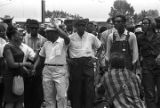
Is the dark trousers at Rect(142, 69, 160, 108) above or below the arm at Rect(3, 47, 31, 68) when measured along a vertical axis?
below

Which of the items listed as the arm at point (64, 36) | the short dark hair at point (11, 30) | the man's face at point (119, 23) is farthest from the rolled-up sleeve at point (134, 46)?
the short dark hair at point (11, 30)

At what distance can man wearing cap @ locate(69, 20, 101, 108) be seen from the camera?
28.5 ft

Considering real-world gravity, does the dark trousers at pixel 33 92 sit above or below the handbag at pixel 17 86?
below

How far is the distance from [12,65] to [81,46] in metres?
1.61

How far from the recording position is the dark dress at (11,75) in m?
7.83

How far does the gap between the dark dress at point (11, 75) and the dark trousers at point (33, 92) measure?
3.11 feet

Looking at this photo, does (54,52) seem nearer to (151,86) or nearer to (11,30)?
(11,30)

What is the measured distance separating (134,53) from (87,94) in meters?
1.24

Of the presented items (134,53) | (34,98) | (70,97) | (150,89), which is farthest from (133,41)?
(34,98)

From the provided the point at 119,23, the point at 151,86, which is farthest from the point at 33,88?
the point at 151,86

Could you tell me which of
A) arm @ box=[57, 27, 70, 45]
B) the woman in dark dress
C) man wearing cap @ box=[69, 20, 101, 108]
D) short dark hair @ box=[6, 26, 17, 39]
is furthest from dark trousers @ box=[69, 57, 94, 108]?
short dark hair @ box=[6, 26, 17, 39]

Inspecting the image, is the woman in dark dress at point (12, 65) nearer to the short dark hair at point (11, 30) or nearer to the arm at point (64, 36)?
the short dark hair at point (11, 30)

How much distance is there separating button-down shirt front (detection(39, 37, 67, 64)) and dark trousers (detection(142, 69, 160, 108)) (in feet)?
5.78

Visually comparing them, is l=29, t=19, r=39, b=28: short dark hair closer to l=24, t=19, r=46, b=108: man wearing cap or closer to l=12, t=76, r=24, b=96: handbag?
l=24, t=19, r=46, b=108: man wearing cap
